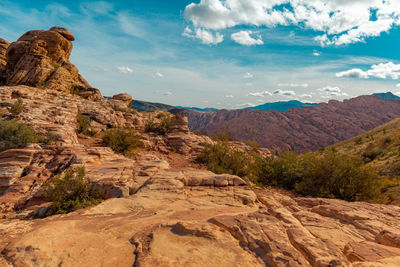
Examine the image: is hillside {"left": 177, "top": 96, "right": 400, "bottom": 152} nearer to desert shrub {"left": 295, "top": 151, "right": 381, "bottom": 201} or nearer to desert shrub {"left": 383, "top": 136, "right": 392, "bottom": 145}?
desert shrub {"left": 383, "top": 136, "right": 392, "bottom": 145}

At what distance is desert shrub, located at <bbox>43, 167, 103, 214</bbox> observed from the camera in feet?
15.4

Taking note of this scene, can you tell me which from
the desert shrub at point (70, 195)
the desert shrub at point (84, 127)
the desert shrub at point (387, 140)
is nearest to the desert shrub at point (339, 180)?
the desert shrub at point (70, 195)

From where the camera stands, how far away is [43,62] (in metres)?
20.9

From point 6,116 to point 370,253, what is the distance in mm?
15919

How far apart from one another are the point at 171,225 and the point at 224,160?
814 centimetres

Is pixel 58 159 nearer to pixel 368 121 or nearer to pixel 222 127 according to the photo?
pixel 222 127

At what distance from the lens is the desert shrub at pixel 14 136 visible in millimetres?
7859

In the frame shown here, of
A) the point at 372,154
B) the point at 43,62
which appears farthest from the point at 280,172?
the point at 43,62

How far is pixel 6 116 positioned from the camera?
1077 centimetres

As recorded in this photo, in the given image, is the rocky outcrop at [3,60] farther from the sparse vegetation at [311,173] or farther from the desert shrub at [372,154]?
the desert shrub at [372,154]

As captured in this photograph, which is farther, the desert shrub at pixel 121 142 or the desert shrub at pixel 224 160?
the desert shrub at pixel 121 142

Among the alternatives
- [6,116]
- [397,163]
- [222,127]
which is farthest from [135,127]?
[222,127]

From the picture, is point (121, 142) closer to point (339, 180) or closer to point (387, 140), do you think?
point (339, 180)

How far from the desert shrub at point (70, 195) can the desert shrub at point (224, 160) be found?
5.99 metres
